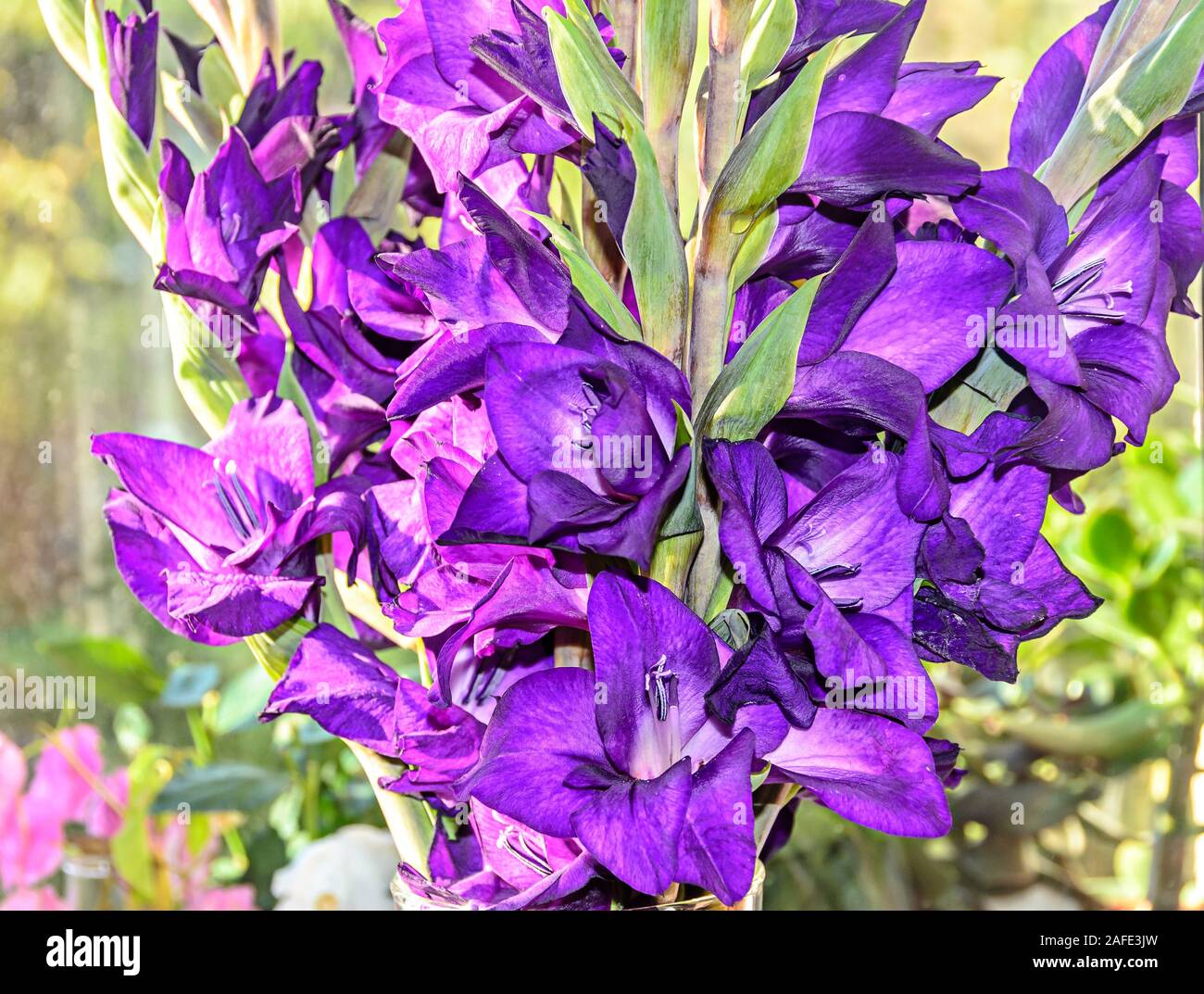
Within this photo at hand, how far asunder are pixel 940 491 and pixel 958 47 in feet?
2.76

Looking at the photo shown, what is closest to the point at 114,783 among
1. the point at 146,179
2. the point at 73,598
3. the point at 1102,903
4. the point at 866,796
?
the point at 73,598

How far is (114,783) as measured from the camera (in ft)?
2.17

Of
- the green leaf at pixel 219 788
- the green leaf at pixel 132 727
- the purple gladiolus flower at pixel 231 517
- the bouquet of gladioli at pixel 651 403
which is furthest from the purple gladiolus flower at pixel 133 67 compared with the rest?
the green leaf at pixel 132 727

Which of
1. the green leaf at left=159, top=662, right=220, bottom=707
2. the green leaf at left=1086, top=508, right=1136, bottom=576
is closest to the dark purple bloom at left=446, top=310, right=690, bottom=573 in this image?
the green leaf at left=159, top=662, right=220, bottom=707

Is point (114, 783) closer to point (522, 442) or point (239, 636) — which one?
point (239, 636)

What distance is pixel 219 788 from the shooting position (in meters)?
0.62

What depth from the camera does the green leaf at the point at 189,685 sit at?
0.71m

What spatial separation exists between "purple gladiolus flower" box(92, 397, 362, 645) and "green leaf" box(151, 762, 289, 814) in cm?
29

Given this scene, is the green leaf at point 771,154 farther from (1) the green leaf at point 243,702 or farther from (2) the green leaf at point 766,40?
(1) the green leaf at point 243,702

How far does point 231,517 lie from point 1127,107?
11.2 inches

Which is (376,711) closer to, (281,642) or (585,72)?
(281,642)

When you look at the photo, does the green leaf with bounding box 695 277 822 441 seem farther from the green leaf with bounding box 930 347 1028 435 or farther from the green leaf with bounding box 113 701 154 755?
the green leaf with bounding box 113 701 154 755

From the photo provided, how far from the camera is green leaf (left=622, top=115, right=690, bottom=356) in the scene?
0.88 feet
